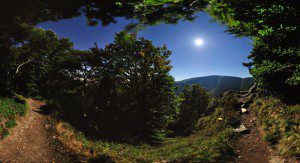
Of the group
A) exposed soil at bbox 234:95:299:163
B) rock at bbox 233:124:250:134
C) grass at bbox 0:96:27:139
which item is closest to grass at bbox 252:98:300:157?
exposed soil at bbox 234:95:299:163

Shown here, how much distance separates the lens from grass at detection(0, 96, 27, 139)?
1641cm

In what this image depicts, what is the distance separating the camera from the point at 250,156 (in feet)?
43.8

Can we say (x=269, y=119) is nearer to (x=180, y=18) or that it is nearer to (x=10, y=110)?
(x=180, y=18)

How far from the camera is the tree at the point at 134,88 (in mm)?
28344

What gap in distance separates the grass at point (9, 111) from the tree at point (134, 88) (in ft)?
26.6

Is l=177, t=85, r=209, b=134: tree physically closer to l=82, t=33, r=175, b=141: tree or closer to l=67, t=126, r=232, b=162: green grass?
l=82, t=33, r=175, b=141: tree

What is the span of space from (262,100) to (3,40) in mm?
26226

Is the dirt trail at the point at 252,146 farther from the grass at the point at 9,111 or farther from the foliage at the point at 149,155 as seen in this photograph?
the grass at the point at 9,111

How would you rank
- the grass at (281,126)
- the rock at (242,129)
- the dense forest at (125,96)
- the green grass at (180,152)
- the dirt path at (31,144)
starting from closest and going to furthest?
the grass at (281,126)
the dirt path at (31,144)
the green grass at (180,152)
the dense forest at (125,96)
the rock at (242,129)

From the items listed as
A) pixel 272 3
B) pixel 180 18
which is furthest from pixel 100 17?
pixel 272 3

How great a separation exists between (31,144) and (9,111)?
5.15m

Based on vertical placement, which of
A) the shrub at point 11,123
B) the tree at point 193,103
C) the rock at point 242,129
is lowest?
the tree at point 193,103

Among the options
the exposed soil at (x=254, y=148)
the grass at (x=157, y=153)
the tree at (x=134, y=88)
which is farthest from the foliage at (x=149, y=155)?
the tree at (x=134, y=88)

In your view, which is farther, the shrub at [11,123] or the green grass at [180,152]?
the shrub at [11,123]
